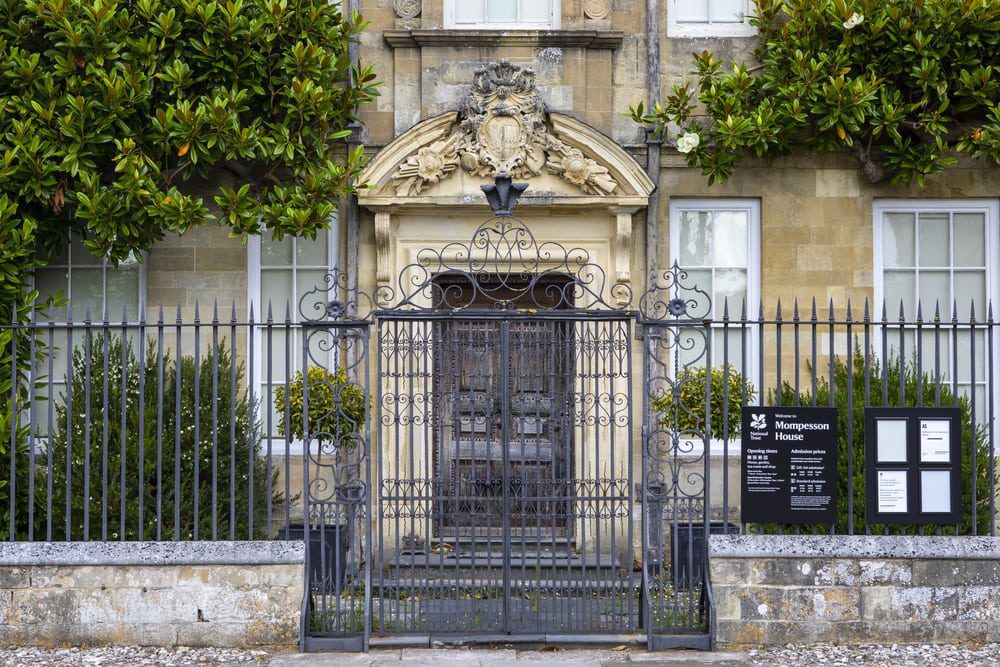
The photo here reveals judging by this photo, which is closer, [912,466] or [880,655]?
[880,655]

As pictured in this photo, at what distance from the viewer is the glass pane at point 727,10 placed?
427 inches

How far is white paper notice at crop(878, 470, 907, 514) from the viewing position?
8.06 meters

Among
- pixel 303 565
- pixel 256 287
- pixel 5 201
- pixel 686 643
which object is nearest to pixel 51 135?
pixel 5 201

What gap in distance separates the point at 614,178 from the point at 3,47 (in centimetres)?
500

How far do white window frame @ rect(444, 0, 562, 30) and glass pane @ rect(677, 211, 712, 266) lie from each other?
2.02m

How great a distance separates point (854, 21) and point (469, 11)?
326 cm

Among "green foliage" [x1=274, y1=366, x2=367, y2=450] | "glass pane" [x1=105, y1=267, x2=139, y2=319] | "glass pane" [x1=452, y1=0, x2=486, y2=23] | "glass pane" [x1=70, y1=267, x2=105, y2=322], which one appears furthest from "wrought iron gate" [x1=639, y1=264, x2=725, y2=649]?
"glass pane" [x1=70, y1=267, x2=105, y2=322]

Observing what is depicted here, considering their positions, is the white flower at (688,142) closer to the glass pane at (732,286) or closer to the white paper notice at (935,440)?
the glass pane at (732,286)

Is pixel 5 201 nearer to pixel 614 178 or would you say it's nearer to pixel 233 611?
pixel 233 611

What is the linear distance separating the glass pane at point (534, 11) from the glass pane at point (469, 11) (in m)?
0.36

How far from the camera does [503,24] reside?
10789 mm

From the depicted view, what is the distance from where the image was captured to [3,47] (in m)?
9.60

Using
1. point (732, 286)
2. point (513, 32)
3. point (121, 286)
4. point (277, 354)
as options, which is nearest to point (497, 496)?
point (277, 354)

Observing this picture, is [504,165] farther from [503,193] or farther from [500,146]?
[503,193]
